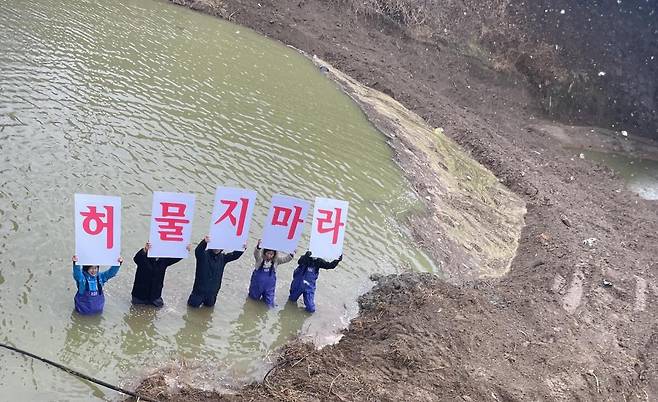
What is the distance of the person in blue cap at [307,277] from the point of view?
10.3 meters

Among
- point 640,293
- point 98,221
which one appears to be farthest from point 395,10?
point 98,221

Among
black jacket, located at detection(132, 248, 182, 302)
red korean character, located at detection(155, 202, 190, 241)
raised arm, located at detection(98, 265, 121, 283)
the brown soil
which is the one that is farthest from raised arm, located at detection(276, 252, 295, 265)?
raised arm, located at detection(98, 265, 121, 283)

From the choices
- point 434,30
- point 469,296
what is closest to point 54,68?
point 469,296

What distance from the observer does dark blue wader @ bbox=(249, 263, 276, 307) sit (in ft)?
33.0

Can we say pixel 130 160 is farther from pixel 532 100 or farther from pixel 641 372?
pixel 532 100

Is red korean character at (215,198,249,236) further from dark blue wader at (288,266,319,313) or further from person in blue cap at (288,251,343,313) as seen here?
dark blue wader at (288,266,319,313)

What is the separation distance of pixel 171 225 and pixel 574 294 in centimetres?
920

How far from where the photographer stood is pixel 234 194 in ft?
29.2

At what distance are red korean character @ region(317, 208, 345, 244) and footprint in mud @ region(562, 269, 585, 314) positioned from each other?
580cm

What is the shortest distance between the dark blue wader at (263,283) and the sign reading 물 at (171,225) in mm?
1713

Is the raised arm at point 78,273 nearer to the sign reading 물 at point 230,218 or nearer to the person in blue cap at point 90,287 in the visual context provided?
the person in blue cap at point 90,287

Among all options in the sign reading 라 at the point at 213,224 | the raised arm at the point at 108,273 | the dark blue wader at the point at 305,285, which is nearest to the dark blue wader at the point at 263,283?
the dark blue wader at the point at 305,285

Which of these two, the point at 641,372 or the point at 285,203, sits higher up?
the point at 285,203

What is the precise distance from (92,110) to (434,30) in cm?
2031
